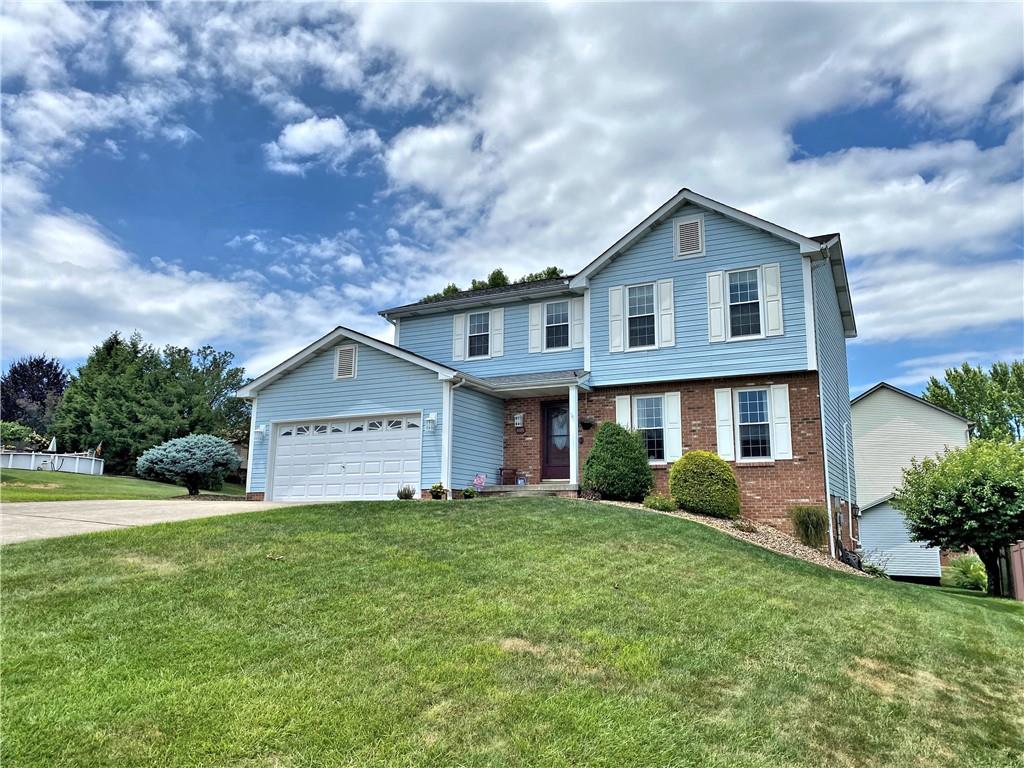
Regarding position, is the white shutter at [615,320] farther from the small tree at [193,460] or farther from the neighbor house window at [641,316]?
the small tree at [193,460]

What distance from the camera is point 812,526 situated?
14.5 m

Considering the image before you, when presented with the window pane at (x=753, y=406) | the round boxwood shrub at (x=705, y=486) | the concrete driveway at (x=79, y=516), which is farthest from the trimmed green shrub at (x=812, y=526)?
the concrete driveway at (x=79, y=516)

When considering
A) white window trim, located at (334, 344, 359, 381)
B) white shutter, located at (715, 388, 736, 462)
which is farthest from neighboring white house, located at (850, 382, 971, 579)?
white window trim, located at (334, 344, 359, 381)

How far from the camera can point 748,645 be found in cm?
616

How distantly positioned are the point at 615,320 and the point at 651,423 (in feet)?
9.38

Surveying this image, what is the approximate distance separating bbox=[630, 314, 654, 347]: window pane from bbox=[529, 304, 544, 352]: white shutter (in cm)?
269

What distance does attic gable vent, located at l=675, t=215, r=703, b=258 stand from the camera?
17.2 metres

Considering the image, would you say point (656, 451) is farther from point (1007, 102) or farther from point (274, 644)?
point (274, 644)

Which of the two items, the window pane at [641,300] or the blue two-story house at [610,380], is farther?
the window pane at [641,300]

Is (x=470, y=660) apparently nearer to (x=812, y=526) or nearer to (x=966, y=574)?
(x=812, y=526)

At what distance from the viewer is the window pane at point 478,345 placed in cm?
1992

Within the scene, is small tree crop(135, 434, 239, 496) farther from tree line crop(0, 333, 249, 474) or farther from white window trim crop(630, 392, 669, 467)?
tree line crop(0, 333, 249, 474)

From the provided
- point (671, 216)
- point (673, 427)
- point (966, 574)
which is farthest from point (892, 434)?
point (671, 216)

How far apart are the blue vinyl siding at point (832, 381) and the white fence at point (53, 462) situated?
3120 centimetres
